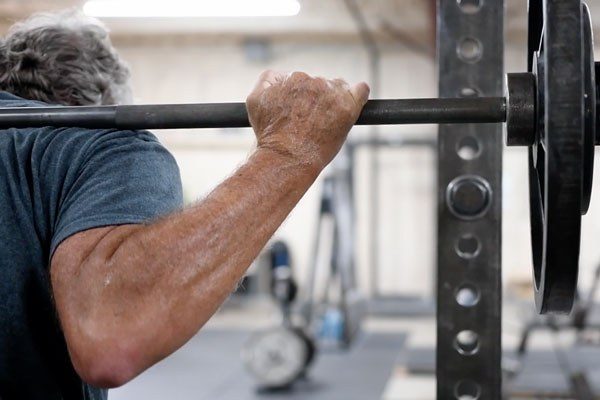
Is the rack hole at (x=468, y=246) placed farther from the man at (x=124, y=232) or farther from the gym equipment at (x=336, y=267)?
the gym equipment at (x=336, y=267)

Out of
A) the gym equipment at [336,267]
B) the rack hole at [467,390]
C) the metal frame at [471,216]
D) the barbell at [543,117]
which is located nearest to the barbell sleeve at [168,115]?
the barbell at [543,117]

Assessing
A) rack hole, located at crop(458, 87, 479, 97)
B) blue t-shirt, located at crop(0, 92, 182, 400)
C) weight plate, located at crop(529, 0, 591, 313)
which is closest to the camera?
weight plate, located at crop(529, 0, 591, 313)

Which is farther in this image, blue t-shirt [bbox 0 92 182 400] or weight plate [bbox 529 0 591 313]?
blue t-shirt [bbox 0 92 182 400]

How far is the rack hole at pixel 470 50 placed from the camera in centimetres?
117

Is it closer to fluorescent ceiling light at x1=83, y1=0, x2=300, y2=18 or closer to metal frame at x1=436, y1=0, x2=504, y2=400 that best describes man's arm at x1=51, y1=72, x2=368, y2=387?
metal frame at x1=436, y1=0, x2=504, y2=400

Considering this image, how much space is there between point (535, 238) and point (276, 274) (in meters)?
4.58

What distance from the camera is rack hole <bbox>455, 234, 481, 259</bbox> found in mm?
1174

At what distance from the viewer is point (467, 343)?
3.89ft

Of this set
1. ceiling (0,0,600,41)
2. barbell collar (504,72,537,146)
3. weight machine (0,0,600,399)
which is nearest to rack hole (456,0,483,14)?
weight machine (0,0,600,399)

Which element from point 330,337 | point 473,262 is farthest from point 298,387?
point 473,262

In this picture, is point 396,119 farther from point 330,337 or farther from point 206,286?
point 330,337

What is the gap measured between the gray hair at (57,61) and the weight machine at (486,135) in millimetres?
199

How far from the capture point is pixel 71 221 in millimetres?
907

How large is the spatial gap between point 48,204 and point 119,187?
0.39 feet
